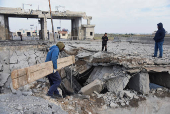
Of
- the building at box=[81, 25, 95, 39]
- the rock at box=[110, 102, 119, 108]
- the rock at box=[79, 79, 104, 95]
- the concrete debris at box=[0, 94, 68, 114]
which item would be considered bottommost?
the rock at box=[110, 102, 119, 108]

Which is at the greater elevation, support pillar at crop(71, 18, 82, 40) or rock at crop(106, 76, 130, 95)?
support pillar at crop(71, 18, 82, 40)


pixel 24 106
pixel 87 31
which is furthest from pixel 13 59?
pixel 87 31

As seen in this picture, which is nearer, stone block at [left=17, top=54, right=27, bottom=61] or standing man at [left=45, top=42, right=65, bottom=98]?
standing man at [left=45, top=42, right=65, bottom=98]

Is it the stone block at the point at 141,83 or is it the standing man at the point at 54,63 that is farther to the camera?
the stone block at the point at 141,83

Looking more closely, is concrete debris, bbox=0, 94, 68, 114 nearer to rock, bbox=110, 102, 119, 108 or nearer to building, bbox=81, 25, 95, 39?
rock, bbox=110, 102, 119, 108

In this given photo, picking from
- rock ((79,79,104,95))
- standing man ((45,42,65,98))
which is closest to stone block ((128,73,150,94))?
rock ((79,79,104,95))

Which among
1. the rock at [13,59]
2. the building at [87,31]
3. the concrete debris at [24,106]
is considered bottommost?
the concrete debris at [24,106]

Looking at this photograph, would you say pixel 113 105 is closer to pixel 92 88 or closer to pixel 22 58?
pixel 92 88

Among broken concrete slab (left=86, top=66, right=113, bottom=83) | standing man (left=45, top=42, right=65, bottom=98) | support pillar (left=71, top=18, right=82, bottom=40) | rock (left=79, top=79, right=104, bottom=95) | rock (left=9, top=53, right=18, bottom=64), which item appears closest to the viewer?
standing man (left=45, top=42, right=65, bottom=98)

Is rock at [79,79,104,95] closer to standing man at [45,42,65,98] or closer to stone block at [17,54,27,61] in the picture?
standing man at [45,42,65,98]

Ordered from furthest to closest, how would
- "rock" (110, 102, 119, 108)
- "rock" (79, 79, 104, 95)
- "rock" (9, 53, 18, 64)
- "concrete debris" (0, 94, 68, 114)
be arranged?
"rock" (9, 53, 18, 64) < "rock" (79, 79, 104, 95) < "rock" (110, 102, 119, 108) < "concrete debris" (0, 94, 68, 114)

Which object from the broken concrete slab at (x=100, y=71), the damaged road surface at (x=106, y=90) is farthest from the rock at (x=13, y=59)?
the broken concrete slab at (x=100, y=71)

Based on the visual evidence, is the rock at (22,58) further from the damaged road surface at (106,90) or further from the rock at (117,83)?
the rock at (117,83)

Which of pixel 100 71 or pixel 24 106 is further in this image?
pixel 100 71
